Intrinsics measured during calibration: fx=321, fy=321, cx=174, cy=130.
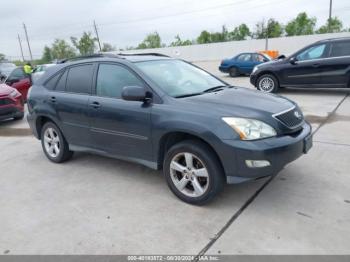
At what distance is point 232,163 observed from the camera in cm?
323

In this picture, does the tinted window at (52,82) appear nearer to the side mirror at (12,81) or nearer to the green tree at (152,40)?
the side mirror at (12,81)

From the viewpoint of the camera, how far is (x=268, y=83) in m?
10.6

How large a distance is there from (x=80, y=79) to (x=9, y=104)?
16.4ft

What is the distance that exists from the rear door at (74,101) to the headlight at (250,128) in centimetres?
221

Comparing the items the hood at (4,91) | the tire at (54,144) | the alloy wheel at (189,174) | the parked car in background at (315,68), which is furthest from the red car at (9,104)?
the parked car in background at (315,68)

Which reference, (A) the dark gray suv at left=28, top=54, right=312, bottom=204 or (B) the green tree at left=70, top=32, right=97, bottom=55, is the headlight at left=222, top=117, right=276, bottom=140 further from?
(B) the green tree at left=70, top=32, right=97, bottom=55

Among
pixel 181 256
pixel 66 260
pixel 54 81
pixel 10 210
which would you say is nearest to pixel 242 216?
pixel 181 256

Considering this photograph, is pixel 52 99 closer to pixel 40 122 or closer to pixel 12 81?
pixel 40 122

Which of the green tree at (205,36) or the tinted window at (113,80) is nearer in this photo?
the tinted window at (113,80)

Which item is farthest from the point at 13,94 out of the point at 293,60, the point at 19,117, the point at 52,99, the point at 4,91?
the point at 293,60

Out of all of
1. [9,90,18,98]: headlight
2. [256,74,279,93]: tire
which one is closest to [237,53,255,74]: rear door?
[256,74,279,93]: tire

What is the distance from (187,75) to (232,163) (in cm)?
167

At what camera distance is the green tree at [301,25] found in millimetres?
62156

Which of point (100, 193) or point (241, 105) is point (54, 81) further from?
point (241, 105)
